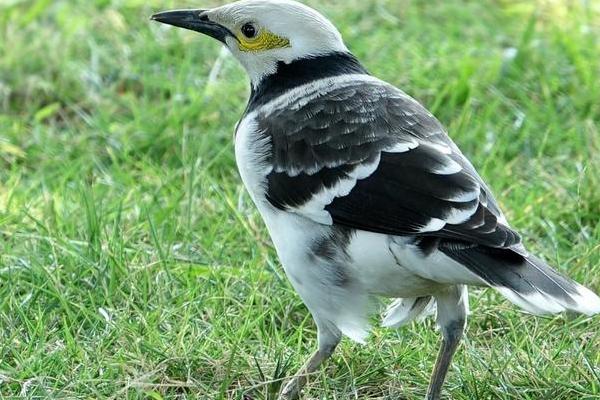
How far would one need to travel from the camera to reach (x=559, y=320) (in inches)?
229

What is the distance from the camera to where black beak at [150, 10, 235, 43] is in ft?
19.2

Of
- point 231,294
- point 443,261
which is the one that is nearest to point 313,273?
point 443,261

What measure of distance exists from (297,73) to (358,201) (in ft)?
2.95

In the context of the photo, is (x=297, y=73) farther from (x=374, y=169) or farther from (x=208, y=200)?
(x=208, y=200)

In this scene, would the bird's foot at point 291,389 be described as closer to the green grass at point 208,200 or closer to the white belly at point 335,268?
the green grass at point 208,200

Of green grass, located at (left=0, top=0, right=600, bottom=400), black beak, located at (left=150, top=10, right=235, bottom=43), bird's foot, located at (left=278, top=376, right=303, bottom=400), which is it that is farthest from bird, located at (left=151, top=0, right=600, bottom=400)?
green grass, located at (left=0, top=0, right=600, bottom=400)

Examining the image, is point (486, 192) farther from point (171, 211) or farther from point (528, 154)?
point (528, 154)

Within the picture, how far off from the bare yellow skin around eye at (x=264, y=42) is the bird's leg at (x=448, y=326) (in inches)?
50.1

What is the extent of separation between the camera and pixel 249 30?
5.73m

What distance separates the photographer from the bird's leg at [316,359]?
523 centimetres

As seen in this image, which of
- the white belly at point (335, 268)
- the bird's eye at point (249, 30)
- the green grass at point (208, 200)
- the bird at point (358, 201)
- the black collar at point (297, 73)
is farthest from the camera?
the bird's eye at point (249, 30)

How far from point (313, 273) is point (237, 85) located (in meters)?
3.39

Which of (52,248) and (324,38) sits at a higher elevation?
(324,38)

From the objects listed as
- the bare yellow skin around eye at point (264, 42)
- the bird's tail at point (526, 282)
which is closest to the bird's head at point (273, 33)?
the bare yellow skin around eye at point (264, 42)
